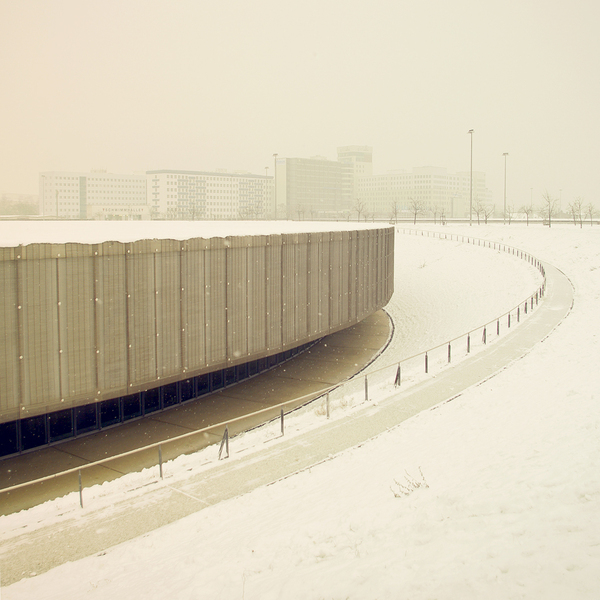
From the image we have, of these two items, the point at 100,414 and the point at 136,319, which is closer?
the point at 136,319

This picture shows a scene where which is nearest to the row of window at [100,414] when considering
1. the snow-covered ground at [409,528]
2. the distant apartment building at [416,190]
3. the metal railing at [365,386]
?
the metal railing at [365,386]

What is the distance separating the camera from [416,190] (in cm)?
18362

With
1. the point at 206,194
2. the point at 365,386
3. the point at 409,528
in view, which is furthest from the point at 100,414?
the point at 206,194

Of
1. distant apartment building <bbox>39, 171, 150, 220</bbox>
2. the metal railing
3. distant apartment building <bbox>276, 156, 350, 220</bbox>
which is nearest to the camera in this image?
the metal railing

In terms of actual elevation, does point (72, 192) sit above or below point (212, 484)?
above

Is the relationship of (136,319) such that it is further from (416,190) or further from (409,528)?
(416,190)

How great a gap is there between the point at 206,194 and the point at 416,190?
66.9 metres

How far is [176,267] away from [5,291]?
4.79 m

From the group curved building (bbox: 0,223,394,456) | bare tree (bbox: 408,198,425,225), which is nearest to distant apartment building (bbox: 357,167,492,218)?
bare tree (bbox: 408,198,425,225)

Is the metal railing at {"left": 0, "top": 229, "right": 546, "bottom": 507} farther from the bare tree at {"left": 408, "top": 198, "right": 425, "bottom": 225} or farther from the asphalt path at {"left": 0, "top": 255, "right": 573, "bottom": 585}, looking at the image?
the bare tree at {"left": 408, "top": 198, "right": 425, "bottom": 225}

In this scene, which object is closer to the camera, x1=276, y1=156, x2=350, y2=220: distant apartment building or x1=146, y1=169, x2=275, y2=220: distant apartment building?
x1=146, y1=169, x2=275, y2=220: distant apartment building

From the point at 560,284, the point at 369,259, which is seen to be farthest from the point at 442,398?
the point at 560,284

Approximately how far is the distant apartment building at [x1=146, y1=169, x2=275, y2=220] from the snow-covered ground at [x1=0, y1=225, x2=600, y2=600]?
13236 centimetres

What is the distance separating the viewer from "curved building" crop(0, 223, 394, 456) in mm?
12922
